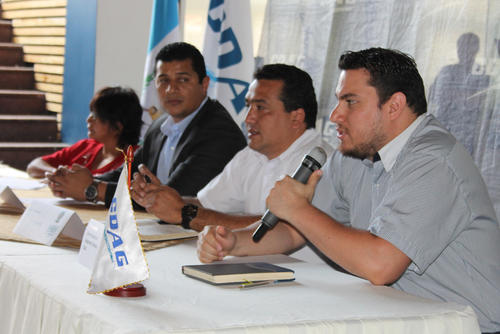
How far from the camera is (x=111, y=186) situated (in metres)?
2.74

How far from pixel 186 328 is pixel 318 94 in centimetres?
233

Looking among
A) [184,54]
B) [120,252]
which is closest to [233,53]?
[184,54]

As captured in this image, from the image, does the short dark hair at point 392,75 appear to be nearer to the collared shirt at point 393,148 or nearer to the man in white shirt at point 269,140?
the collared shirt at point 393,148

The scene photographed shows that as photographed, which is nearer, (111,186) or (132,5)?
(111,186)

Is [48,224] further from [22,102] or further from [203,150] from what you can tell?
[22,102]

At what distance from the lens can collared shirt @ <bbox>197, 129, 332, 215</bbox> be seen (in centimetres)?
249

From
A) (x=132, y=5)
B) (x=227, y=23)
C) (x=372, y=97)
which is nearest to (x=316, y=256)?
(x=372, y=97)

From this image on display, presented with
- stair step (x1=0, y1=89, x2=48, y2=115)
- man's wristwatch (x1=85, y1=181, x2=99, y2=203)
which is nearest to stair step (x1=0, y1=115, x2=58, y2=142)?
stair step (x1=0, y1=89, x2=48, y2=115)

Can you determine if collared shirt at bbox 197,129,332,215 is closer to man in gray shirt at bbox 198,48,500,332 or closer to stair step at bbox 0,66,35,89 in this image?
man in gray shirt at bbox 198,48,500,332

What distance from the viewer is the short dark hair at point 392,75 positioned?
1.71m

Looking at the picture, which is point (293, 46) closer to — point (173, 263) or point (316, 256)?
point (316, 256)

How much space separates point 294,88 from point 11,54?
4998 millimetres

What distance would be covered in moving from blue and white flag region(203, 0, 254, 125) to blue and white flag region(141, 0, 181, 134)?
1.74 ft

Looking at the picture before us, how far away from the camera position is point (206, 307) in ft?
4.04
